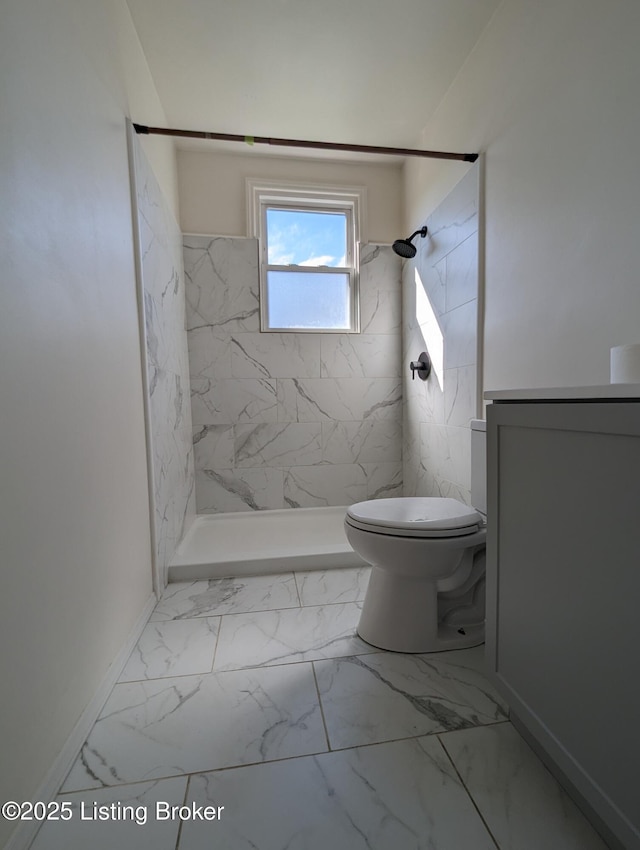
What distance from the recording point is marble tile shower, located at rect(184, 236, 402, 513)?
8.16 ft

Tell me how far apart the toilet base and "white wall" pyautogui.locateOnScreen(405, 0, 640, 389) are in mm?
831

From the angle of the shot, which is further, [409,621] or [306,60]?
[306,60]

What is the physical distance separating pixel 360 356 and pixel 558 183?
153 cm

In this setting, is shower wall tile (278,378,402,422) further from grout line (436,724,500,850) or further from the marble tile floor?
grout line (436,724,500,850)

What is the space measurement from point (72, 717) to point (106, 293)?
1.18 m

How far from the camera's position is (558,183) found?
1200 millimetres

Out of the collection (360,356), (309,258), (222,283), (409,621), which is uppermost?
(309,258)

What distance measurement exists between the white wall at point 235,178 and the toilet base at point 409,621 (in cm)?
229

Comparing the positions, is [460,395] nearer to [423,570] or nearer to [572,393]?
[423,570]

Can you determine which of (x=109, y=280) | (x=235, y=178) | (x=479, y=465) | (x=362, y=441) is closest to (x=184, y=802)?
(x=479, y=465)

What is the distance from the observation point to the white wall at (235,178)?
2410mm

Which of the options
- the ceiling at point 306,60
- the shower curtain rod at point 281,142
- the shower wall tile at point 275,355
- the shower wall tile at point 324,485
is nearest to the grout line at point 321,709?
the shower wall tile at point 324,485

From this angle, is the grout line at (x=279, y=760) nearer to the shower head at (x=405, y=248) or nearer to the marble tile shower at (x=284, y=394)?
the marble tile shower at (x=284, y=394)

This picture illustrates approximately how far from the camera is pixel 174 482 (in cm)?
198
